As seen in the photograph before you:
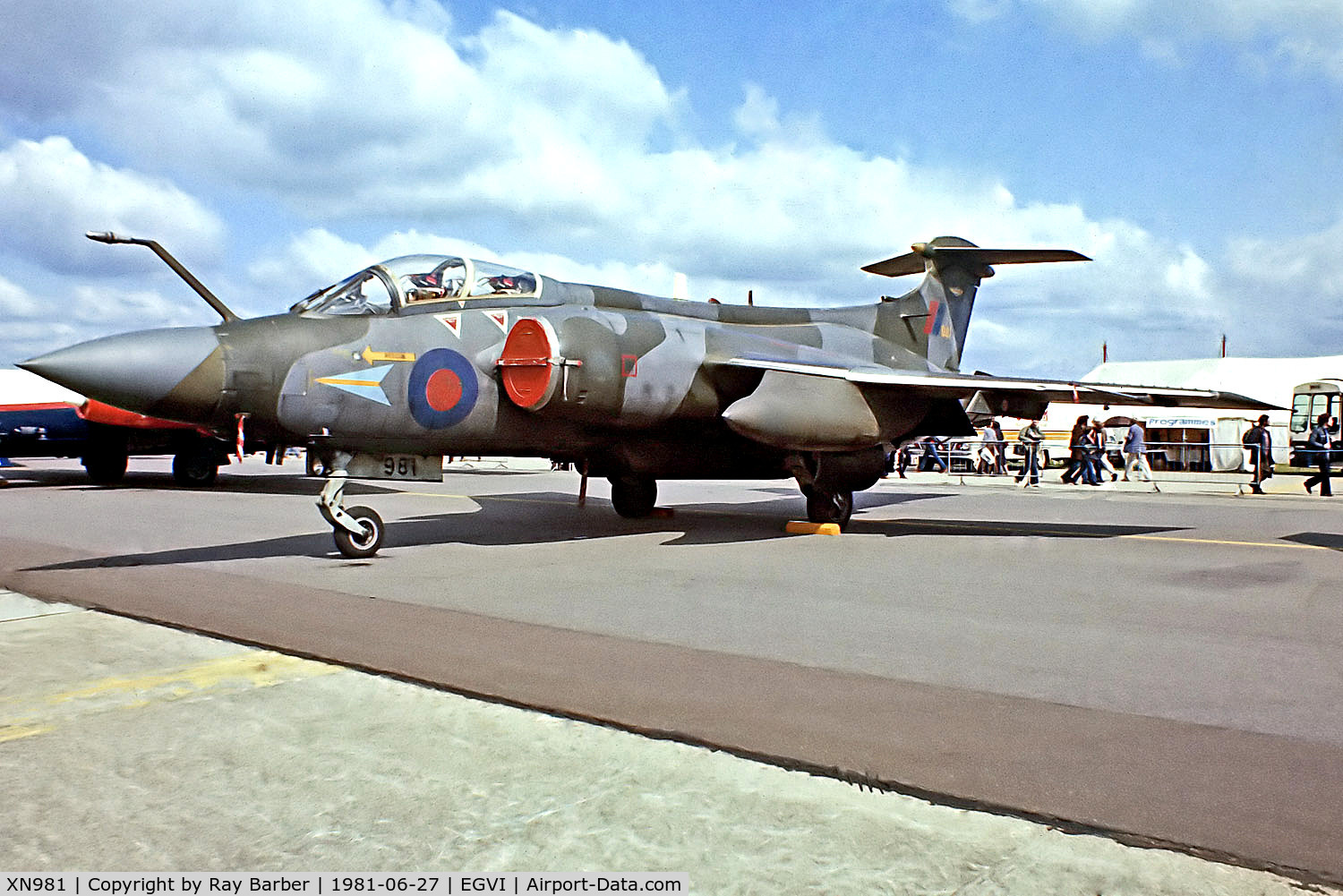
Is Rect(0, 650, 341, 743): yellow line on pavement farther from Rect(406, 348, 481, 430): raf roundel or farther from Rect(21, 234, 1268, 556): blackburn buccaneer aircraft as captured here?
Rect(406, 348, 481, 430): raf roundel

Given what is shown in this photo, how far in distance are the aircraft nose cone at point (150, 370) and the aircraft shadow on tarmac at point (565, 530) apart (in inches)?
68.5

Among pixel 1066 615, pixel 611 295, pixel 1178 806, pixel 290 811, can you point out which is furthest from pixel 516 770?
pixel 611 295

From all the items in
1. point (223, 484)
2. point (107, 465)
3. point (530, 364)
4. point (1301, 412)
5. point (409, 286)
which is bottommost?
point (223, 484)

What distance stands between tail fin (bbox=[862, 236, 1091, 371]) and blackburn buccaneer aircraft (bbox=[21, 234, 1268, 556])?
6.96 feet

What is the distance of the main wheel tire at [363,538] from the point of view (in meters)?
8.62

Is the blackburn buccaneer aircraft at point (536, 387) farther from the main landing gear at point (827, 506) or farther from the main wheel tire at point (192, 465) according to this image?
the main wheel tire at point (192, 465)

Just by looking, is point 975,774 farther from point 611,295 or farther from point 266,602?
point 611,295

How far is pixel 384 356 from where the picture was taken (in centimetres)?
850

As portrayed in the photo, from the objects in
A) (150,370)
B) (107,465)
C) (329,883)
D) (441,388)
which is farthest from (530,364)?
(107,465)

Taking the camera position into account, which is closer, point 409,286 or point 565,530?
point 409,286

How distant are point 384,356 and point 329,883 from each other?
653 centimetres

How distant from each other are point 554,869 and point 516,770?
73 centimetres

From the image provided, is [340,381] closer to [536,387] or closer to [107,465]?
[536,387]

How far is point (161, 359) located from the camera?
7234 mm
